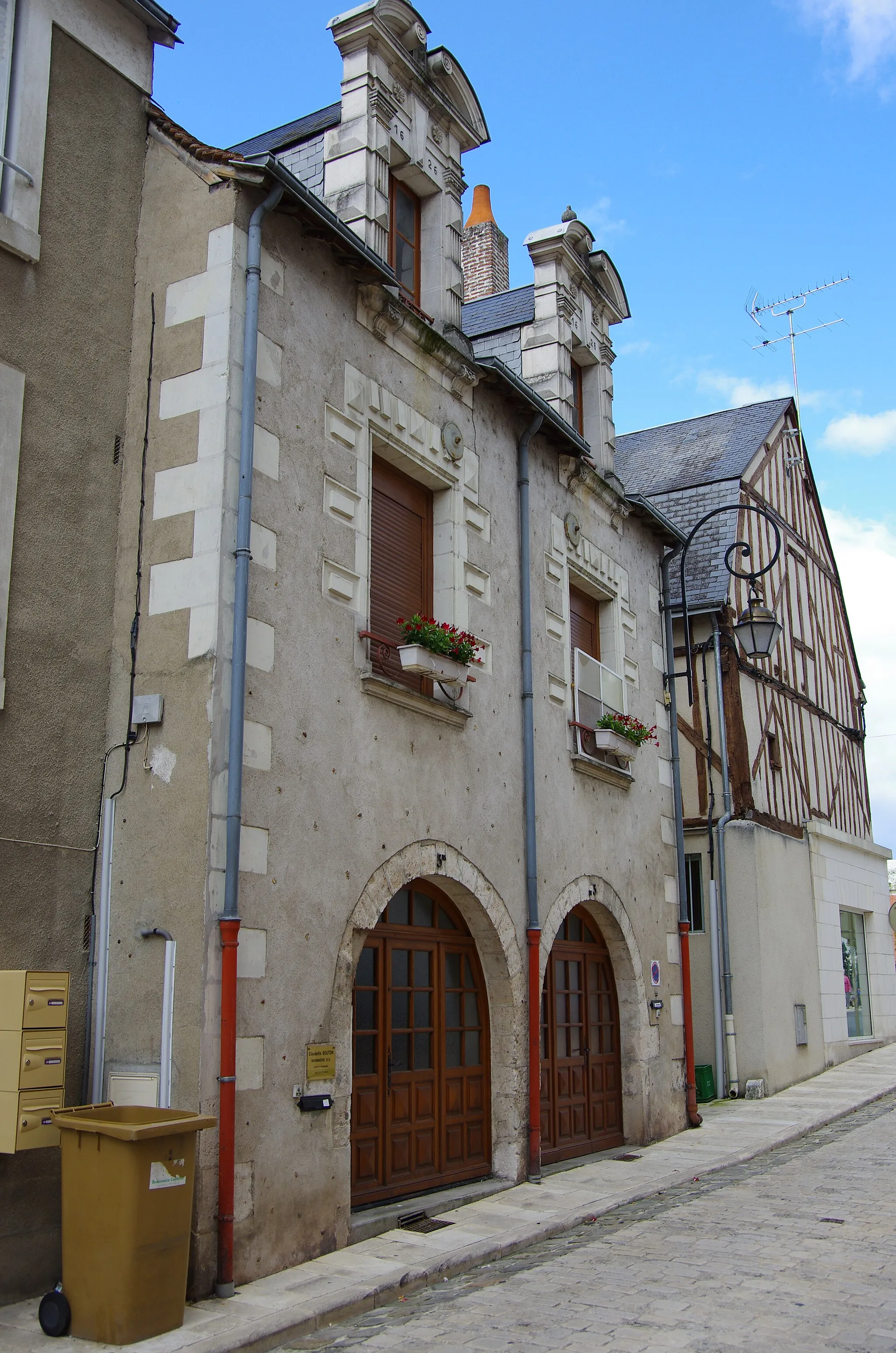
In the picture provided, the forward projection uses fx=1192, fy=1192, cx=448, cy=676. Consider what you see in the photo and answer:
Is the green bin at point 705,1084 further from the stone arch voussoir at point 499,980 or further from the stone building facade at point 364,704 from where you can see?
the stone arch voussoir at point 499,980

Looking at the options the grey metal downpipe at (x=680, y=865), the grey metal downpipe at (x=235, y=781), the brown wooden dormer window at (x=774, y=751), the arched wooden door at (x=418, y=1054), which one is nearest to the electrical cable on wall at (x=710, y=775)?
the brown wooden dormer window at (x=774, y=751)

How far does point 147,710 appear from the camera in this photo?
570 cm

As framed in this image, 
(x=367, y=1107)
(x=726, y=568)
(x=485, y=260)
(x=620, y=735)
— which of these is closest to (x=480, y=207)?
(x=485, y=260)

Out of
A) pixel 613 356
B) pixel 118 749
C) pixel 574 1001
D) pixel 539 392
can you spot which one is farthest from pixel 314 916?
pixel 613 356

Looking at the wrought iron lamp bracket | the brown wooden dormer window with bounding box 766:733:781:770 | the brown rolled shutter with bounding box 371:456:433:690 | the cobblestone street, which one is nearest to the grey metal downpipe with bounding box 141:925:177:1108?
the cobblestone street

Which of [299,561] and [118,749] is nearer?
[118,749]

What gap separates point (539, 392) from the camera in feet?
32.7

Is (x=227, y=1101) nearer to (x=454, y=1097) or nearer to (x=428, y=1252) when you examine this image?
(x=428, y=1252)

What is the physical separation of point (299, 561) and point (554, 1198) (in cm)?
424

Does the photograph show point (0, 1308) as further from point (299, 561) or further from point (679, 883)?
point (679, 883)

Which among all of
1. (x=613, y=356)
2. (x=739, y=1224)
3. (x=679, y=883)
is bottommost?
(x=739, y=1224)

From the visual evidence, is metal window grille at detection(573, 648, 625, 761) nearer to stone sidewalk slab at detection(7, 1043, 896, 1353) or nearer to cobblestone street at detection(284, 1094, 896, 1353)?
stone sidewalk slab at detection(7, 1043, 896, 1353)

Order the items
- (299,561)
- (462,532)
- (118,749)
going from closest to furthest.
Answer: (118,749), (299,561), (462,532)

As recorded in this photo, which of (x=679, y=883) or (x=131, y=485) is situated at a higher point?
(x=131, y=485)
